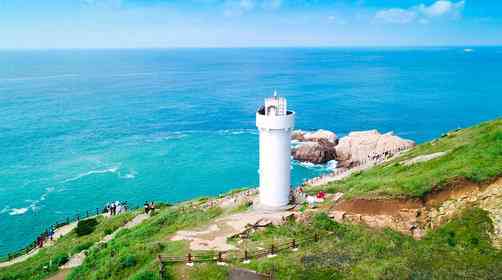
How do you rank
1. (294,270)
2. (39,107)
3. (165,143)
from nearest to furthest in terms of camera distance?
(294,270) → (165,143) → (39,107)

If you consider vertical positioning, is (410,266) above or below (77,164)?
above

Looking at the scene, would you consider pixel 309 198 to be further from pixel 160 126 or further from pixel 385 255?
pixel 160 126

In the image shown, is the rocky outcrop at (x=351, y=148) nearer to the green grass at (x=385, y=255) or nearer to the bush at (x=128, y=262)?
the green grass at (x=385, y=255)

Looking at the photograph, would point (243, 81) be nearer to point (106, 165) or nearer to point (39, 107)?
point (39, 107)

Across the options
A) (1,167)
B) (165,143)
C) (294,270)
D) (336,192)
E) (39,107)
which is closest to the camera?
(294,270)

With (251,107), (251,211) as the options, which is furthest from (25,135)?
(251,211)

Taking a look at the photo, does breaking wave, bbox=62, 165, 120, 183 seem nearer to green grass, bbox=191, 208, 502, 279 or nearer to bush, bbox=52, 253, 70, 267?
bush, bbox=52, 253, 70, 267
